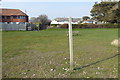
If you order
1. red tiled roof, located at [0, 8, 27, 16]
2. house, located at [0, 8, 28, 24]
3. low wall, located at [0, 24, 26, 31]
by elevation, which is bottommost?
low wall, located at [0, 24, 26, 31]

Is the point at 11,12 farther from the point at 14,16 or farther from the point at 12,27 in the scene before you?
the point at 12,27

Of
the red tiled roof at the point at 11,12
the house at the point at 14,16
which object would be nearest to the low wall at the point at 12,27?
the house at the point at 14,16

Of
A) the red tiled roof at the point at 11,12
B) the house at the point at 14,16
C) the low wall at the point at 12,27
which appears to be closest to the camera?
the low wall at the point at 12,27

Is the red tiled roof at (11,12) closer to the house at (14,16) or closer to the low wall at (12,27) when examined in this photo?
the house at (14,16)

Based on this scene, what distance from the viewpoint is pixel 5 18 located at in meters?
46.0

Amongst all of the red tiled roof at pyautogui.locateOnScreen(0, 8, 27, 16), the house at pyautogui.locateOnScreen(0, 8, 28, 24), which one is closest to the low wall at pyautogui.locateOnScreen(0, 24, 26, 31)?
the house at pyautogui.locateOnScreen(0, 8, 28, 24)

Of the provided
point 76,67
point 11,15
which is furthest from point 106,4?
point 76,67

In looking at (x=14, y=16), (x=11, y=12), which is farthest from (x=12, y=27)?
(x=11, y=12)

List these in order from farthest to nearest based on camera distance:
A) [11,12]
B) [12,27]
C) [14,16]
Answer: [11,12], [14,16], [12,27]

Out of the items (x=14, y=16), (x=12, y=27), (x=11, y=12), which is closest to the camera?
(x=12, y=27)

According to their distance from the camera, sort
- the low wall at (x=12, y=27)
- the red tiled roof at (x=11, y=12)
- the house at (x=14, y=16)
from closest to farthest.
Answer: the low wall at (x=12, y=27) → the house at (x=14, y=16) → the red tiled roof at (x=11, y=12)

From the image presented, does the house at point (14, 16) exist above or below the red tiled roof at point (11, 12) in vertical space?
below

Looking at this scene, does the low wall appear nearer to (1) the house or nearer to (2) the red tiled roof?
(1) the house

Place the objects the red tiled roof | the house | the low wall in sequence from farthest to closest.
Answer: the red tiled roof
the house
the low wall
